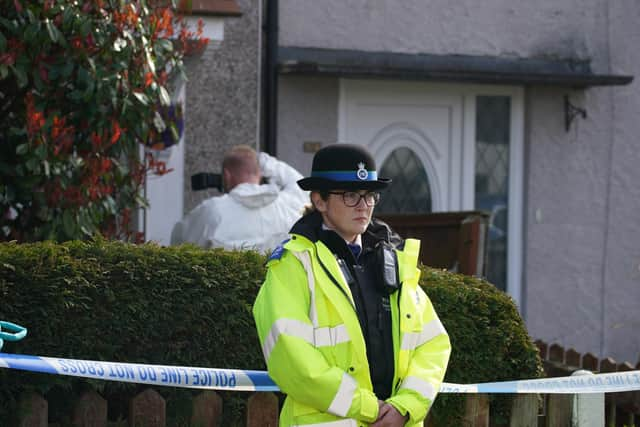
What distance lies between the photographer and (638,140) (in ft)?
34.6

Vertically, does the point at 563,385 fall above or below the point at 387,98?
below

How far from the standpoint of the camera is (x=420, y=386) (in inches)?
147

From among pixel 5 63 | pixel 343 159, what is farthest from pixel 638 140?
pixel 343 159

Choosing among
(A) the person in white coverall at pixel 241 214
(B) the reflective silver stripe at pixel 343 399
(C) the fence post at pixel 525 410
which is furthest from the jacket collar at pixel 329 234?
(A) the person in white coverall at pixel 241 214

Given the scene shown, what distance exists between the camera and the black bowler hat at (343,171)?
383cm

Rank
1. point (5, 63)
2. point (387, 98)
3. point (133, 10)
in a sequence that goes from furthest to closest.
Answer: point (387, 98), point (133, 10), point (5, 63)

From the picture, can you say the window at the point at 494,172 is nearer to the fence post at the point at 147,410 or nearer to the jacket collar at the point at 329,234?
the fence post at the point at 147,410

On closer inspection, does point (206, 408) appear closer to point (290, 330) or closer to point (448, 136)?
point (290, 330)

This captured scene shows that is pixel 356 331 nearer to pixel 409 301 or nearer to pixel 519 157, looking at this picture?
pixel 409 301

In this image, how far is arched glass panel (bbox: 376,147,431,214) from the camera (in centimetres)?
977

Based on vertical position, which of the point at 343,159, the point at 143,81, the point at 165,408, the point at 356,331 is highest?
the point at 143,81

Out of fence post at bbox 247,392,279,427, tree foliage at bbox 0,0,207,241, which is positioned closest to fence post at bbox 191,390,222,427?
fence post at bbox 247,392,279,427

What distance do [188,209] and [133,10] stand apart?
2461 millimetres

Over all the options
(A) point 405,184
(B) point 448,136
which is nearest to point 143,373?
(A) point 405,184
